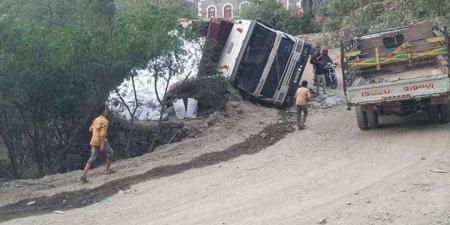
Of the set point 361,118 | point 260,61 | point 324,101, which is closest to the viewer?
point 361,118

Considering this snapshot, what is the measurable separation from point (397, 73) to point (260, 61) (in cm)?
456

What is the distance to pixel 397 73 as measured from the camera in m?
13.2

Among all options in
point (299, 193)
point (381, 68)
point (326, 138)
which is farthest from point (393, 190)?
point (381, 68)

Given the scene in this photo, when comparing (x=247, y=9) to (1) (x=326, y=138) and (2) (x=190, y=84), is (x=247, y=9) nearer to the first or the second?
(2) (x=190, y=84)

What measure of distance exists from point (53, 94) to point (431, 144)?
25.8 feet

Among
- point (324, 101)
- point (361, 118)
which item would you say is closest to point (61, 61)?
point (361, 118)

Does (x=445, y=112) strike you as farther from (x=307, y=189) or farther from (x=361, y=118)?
(x=307, y=189)

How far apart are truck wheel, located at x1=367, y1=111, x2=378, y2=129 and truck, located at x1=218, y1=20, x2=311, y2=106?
4695mm

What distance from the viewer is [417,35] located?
45.5 feet

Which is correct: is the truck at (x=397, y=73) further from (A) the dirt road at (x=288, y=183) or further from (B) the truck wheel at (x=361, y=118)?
(A) the dirt road at (x=288, y=183)

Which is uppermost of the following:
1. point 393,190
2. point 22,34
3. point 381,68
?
point 22,34

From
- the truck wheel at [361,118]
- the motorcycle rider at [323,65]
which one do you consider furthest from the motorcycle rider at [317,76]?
the truck wheel at [361,118]

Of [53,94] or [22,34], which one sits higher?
[22,34]

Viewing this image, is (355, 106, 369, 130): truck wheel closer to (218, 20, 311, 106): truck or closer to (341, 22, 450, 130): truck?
(341, 22, 450, 130): truck
